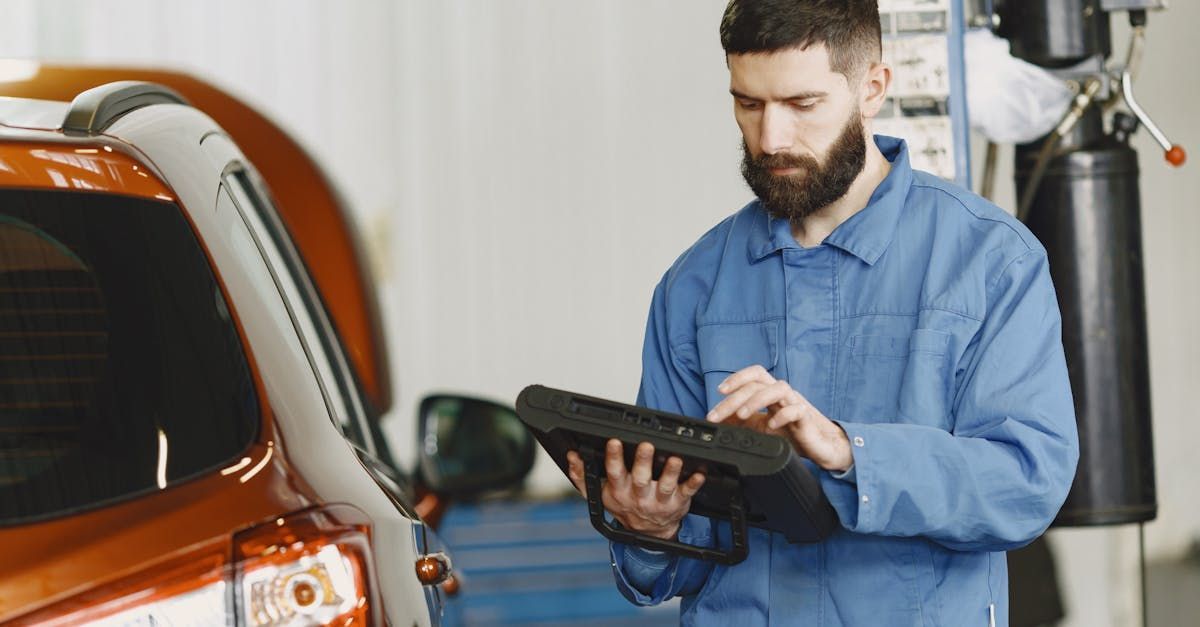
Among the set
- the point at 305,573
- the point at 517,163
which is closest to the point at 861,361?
the point at 305,573

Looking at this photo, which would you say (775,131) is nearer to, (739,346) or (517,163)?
(739,346)

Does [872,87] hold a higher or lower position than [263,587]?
higher

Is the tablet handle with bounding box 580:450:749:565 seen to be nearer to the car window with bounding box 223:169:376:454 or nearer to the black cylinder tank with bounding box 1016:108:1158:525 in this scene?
the car window with bounding box 223:169:376:454

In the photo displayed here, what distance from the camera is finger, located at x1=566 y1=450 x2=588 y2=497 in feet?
5.85

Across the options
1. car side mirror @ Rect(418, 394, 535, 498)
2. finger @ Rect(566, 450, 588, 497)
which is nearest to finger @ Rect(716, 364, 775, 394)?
finger @ Rect(566, 450, 588, 497)

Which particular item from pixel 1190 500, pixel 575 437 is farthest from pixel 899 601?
pixel 1190 500

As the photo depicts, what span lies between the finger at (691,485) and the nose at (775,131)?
43cm

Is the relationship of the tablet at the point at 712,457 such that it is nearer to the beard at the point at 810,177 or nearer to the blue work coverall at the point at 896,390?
the blue work coverall at the point at 896,390

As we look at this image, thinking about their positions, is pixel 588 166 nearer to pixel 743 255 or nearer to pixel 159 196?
pixel 743 255

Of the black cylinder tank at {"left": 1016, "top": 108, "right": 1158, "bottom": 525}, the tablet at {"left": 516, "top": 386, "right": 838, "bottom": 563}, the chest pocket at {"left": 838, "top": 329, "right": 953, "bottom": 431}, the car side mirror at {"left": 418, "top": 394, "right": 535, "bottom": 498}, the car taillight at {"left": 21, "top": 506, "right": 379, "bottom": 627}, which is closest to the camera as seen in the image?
the car taillight at {"left": 21, "top": 506, "right": 379, "bottom": 627}

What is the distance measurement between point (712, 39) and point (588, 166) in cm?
77

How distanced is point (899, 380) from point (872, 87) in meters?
0.38

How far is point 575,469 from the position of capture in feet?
5.94

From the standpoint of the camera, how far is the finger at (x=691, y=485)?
1706mm
